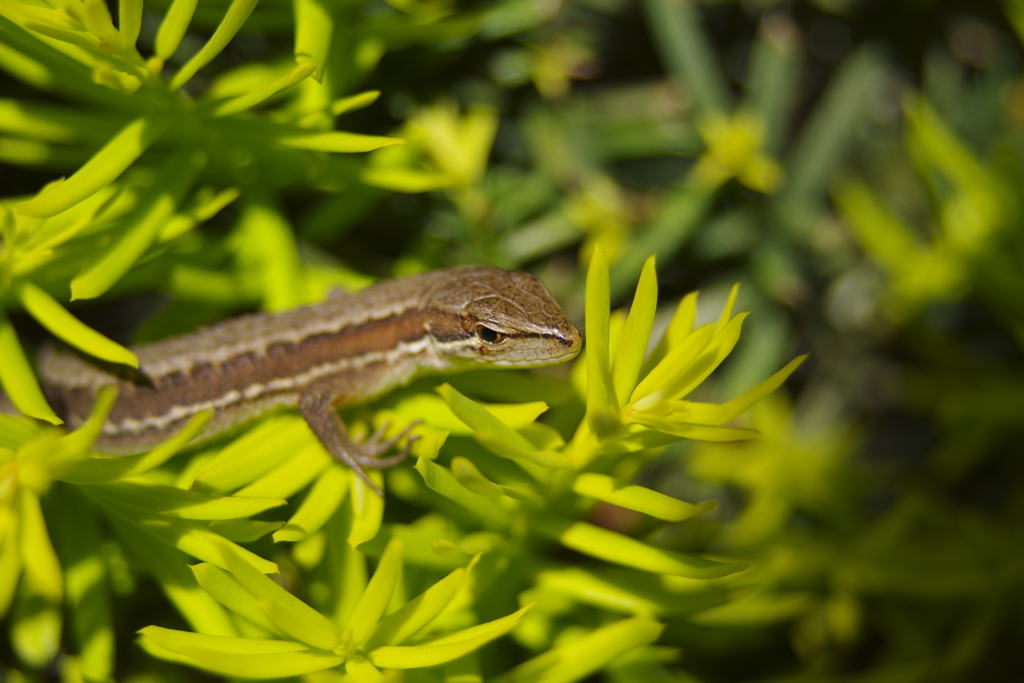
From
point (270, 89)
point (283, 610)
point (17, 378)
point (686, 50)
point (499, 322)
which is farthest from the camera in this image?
point (686, 50)

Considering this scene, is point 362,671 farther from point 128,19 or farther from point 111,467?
point 128,19

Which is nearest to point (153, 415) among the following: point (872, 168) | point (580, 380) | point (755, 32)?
point (580, 380)

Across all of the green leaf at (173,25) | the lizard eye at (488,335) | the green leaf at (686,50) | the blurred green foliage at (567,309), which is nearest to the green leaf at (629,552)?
the blurred green foliage at (567,309)

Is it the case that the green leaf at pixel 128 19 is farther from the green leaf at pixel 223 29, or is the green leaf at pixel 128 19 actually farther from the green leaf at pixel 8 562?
the green leaf at pixel 8 562

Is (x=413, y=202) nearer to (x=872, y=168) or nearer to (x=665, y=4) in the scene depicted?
(x=665, y=4)

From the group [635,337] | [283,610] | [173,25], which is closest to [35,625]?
[283,610]

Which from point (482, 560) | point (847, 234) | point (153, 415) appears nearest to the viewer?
point (482, 560)
